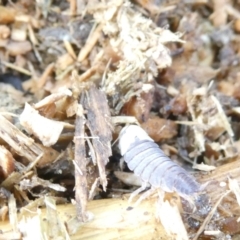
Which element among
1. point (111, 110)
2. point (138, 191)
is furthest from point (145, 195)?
point (111, 110)

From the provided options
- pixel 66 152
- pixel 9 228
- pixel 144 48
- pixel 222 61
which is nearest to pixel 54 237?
pixel 9 228

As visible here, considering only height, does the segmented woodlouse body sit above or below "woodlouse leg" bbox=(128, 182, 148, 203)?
above

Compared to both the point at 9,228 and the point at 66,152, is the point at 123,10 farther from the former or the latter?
the point at 9,228

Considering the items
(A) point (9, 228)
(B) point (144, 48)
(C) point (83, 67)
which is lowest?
(A) point (9, 228)

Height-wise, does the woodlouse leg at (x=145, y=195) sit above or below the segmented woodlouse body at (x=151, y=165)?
below

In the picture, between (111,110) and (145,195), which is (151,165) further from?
(111,110)
